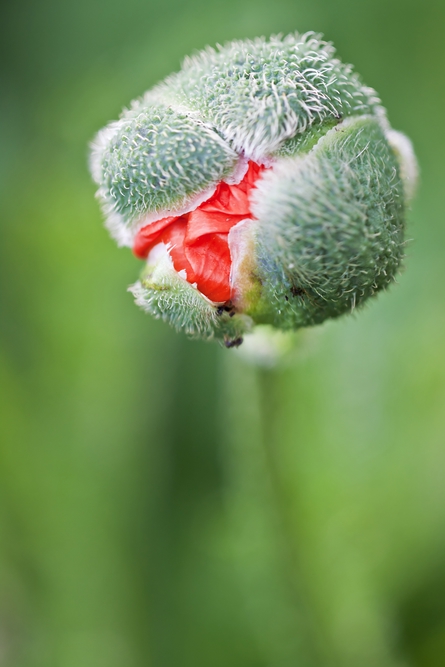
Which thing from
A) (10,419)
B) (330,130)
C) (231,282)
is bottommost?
(10,419)

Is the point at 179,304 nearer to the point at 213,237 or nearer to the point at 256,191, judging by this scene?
the point at 213,237

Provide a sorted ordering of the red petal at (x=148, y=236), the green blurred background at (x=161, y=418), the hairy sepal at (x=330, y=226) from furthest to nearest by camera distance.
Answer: the green blurred background at (x=161, y=418) < the red petal at (x=148, y=236) < the hairy sepal at (x=330, y=226)

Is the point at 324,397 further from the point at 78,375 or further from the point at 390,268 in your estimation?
the point at 390,268

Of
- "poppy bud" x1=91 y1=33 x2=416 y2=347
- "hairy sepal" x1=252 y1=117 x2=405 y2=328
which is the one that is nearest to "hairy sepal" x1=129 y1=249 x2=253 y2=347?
"poppy bud" x1=91 y1=33 x2=416 y2=347

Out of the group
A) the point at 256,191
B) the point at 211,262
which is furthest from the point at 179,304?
the point at 256,191

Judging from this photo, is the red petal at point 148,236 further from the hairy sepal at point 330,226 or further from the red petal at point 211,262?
the hairy sepal at point 330,226

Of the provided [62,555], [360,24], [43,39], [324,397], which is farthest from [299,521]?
[43,39]

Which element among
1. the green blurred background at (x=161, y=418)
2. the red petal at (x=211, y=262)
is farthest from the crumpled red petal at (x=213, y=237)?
the green blurred background at (x=161, y=418)
